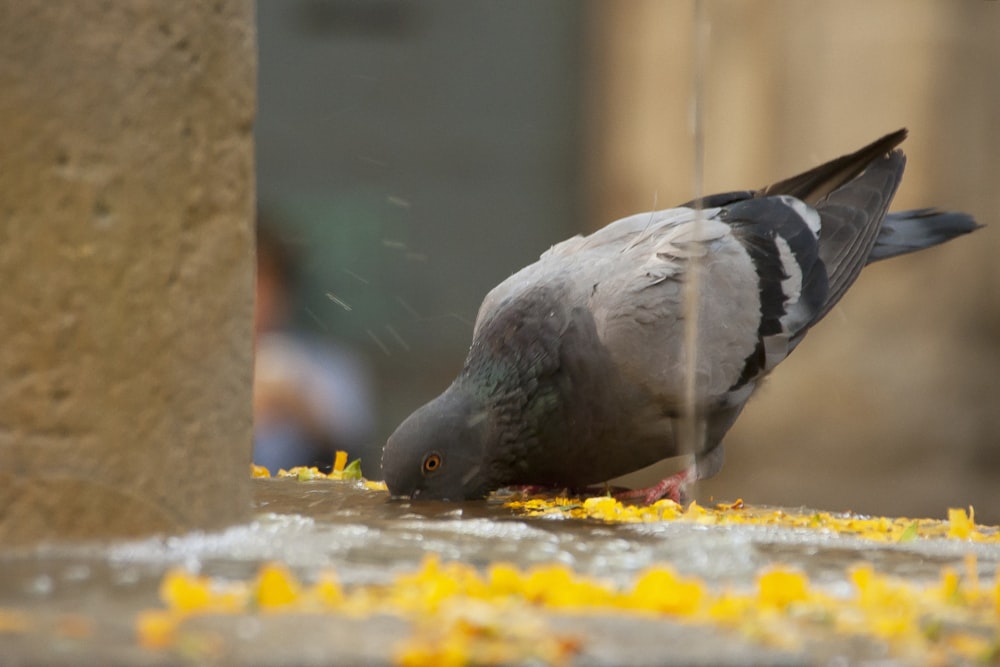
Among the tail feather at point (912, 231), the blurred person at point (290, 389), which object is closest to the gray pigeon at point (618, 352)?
the tail feather at point (912, 231)

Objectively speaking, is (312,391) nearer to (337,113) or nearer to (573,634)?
(337,113)

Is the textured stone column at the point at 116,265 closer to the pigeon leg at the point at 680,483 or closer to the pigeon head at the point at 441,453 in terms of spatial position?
the pigeon head at the point at 441,453

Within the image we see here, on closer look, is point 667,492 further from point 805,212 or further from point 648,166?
point 648,166

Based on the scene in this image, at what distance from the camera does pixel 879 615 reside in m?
1.97

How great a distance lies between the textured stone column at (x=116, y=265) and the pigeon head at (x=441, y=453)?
4.43 feet

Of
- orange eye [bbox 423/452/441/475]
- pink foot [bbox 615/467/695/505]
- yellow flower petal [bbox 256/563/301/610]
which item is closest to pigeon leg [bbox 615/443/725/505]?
pink foot [bbox 615/467/695/505]

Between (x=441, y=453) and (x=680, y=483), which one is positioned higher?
(x=441, y=453)

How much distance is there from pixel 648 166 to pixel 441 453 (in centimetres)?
561

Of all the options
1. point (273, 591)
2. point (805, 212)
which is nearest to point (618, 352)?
point (805, 212)

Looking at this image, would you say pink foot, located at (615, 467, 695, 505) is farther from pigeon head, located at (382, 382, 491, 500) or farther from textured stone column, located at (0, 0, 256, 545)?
textured stone column, located at (0, 0, 256, 545)

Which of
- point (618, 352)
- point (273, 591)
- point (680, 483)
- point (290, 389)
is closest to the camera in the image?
point (273, 591)

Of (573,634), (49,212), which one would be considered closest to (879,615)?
(573,634)

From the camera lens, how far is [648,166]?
922cm

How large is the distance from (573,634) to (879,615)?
0.56m
